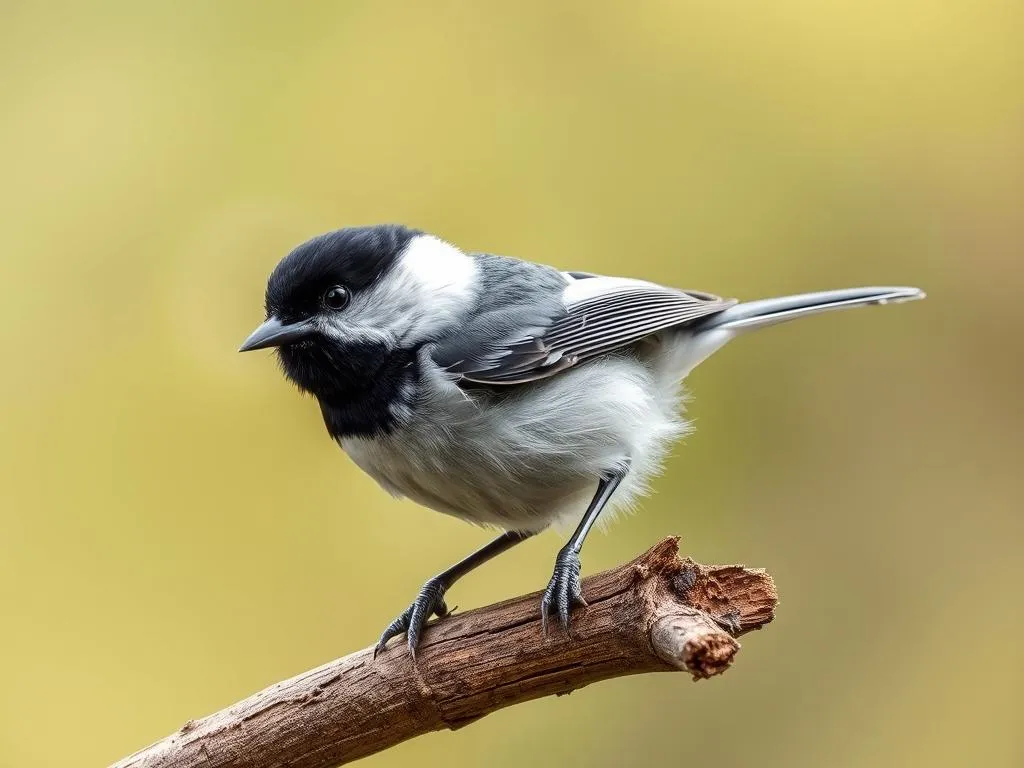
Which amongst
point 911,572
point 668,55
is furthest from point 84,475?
point 911,572

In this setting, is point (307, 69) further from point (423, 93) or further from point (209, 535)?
point (209, 535)

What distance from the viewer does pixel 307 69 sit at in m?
3.67

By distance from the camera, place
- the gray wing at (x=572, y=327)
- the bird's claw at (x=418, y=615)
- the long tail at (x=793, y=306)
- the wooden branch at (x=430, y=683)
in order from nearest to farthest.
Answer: the wooden branch at (x=430, y=683)
the bird's claw at (x=418, y=615)
the gray wing at (x=572, y=327)
the long tail at (x=793, y=306)

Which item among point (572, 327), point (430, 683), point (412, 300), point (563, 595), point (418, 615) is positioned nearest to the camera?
point (563, 595)

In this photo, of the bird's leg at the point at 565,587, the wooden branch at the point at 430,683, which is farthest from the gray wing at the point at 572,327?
the wooden branch at the point at 430,683

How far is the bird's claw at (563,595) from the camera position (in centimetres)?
199

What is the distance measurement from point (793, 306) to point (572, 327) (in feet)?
2.09

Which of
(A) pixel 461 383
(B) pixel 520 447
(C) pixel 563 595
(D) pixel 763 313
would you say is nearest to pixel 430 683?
(C) pixel 563 595

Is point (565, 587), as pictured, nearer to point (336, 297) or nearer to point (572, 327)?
point (572, 327)

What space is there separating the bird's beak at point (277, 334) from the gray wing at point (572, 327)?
0.31 meters

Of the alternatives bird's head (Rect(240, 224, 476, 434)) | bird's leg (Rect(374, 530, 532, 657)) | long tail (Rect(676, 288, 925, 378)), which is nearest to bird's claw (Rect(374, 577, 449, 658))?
bird's leg (Rect(374, 530, 532, 657))

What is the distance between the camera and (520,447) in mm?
2266

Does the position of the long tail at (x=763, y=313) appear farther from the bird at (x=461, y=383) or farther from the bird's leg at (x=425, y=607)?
the bird's leg at (x=425, y=607)

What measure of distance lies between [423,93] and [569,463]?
1.95 meters
